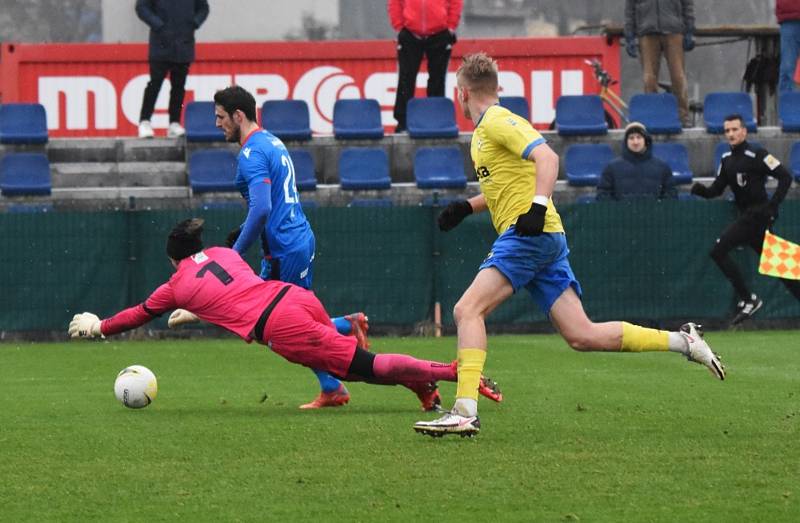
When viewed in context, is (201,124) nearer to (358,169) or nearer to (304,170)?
(304,170)

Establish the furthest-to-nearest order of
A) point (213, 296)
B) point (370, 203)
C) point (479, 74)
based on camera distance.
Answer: point (370, 203) → point (213, 296) → point (479, 74)

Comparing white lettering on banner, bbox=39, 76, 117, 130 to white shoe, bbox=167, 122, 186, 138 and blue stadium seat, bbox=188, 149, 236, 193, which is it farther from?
blue stadium seat, bbox=188, 149, 236, 193

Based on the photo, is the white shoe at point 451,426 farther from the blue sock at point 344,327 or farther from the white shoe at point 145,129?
the white shoe at point 145,129

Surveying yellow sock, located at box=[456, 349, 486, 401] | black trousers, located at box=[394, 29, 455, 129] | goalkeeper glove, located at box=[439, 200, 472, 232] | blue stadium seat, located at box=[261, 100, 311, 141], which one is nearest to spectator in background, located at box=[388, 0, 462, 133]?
black trousers, located at box=[394, 29, 455, 129]

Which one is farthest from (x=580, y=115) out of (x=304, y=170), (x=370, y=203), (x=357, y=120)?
(x=370, y=203)

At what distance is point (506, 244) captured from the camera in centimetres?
856

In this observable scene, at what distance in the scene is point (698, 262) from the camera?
1848cm

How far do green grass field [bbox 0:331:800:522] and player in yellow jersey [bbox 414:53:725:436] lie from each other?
17.0 inches

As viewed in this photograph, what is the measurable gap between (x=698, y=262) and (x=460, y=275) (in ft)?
9.12

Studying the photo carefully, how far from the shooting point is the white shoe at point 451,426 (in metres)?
8.23

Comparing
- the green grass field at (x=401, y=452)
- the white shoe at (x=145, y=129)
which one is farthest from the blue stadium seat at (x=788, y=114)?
the green grass field at (x=401, y=452)

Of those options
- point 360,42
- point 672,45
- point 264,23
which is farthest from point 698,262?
point 264,23

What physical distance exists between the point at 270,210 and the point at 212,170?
1040 cm

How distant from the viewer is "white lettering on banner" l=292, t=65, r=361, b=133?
82.0 ft
